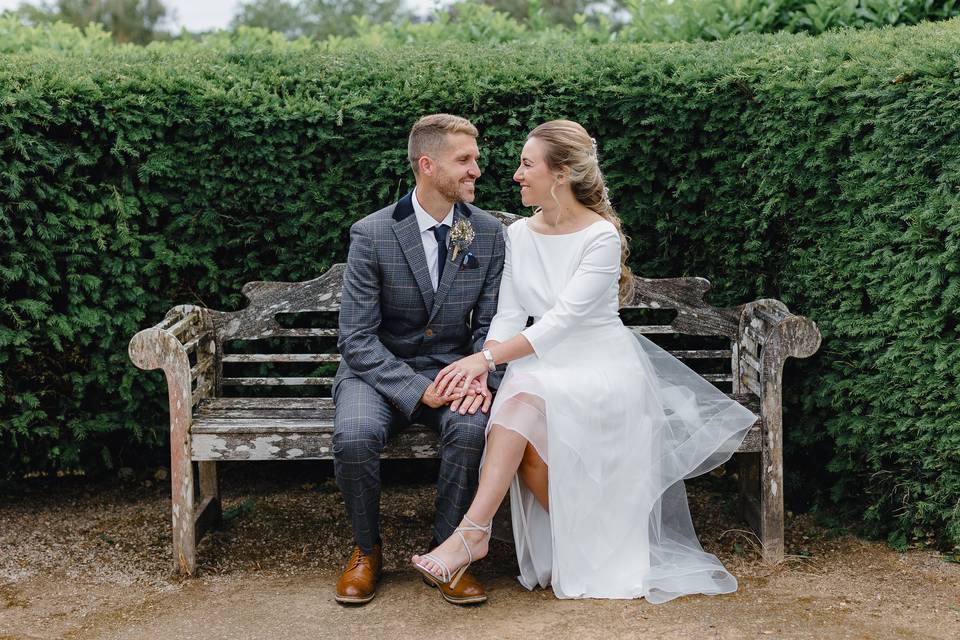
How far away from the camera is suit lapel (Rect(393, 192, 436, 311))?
414 cm

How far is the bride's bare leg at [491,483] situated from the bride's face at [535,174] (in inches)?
39.2

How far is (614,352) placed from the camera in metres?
4.05

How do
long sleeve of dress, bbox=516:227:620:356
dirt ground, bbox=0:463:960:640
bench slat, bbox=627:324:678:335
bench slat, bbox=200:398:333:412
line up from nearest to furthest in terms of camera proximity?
1. dirt ground, bbox=0:463:960:640
2. long sleeve of dress, bbox=516:227:620:356
3. bench slat, bbox=200:398:333:412
4. bench slat, bbox=627:324:678:335

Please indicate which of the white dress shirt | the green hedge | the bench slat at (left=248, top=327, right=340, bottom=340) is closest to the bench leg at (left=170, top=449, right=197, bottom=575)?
the bench slat at (left=248, top=327, right=340, bottom=340)

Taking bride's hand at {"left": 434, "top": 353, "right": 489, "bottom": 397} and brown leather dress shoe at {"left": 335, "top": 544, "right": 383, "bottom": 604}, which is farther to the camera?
bride's hand at {"left": 434, "top": 353, "right": 489, "bottom": 397}

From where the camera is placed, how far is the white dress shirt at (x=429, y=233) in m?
4.21

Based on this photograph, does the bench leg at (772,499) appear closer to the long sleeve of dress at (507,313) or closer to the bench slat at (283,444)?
the long sleeve of dress at (507,313)

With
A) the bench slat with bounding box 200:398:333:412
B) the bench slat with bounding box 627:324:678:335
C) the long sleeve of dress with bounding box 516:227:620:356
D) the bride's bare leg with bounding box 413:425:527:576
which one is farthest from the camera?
the bench slat with bounding box 627:324:678:335

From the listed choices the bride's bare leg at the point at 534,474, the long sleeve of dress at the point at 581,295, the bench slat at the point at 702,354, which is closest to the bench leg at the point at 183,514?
the bride's bare leg at the point at 534,474

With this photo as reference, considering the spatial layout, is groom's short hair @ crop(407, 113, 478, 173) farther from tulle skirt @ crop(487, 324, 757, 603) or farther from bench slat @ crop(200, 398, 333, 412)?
bench slat @ crop(200, 398, 333, 412)

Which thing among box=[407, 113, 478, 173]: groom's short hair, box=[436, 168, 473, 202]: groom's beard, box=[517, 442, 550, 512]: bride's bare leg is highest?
box=[407, 113, 478, 173]: groom's short hair

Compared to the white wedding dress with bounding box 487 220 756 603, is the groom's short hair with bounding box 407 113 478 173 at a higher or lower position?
higher

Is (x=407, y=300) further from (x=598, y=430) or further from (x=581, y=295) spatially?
(x=598, y=430)

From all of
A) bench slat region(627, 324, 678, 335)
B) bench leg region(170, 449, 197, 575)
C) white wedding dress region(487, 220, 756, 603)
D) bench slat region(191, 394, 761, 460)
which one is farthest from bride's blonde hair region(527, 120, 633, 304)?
bench leg region(170, 449, 197, 575)
